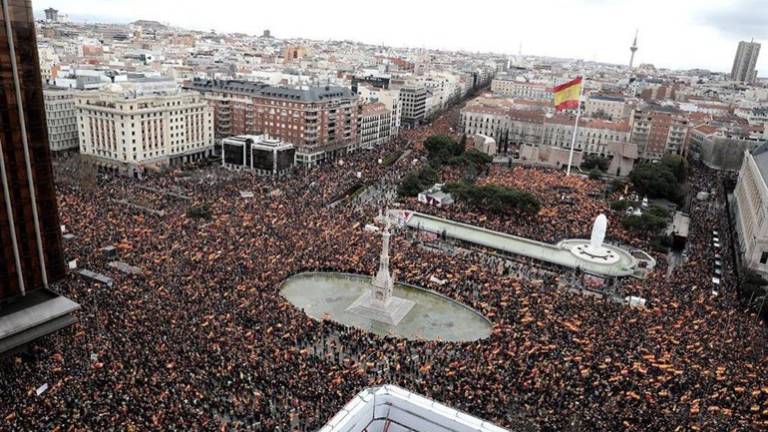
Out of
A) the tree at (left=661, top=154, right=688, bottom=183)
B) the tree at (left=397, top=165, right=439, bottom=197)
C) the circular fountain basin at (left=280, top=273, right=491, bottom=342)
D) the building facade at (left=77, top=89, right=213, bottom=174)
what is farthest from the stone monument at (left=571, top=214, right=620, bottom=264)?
the building facade at (left=77, top=89, right=213, bottom=174)

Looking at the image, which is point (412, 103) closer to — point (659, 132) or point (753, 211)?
point (659, 132)

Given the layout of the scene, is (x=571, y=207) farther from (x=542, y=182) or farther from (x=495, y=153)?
(x=495, y=153)

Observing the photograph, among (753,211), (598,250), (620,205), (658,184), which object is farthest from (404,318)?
(658,184)

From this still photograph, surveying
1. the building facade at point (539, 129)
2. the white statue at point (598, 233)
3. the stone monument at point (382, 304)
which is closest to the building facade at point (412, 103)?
the building facade at point (539, 129)

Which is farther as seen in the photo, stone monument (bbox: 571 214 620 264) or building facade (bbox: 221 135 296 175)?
building facade (bbox: 221 135 296 175)

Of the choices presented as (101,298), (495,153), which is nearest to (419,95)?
(495,153)

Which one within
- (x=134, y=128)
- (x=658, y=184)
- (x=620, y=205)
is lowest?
(x=620, y=205)

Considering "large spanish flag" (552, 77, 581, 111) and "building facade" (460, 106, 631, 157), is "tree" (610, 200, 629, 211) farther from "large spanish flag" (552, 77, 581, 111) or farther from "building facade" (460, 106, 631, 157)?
"building facade" (460, 106, 631, 157)

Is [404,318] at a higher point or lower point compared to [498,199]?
lower
